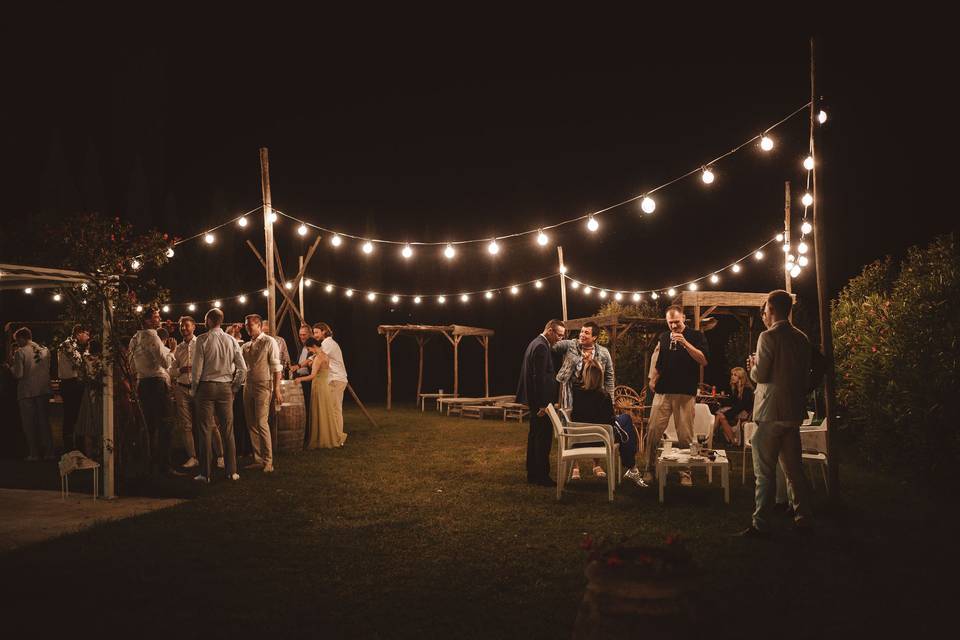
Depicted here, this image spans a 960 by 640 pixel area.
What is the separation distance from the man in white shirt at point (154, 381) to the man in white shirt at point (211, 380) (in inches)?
23.0

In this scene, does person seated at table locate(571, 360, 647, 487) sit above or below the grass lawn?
above

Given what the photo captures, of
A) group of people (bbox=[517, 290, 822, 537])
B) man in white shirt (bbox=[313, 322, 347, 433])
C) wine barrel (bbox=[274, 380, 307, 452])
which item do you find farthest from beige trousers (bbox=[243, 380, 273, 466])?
group of people (bbox=[517, 290, 822, 537])

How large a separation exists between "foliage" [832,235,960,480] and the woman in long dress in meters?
6.56

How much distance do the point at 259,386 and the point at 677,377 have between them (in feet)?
14.6

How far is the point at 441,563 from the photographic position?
4352 millimetres

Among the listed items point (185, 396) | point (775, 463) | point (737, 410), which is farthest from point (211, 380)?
point (737, 410)

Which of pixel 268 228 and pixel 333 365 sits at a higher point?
pixel 268 228

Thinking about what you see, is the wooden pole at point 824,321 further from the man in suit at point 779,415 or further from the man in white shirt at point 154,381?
the man in white shirt at point 154,381

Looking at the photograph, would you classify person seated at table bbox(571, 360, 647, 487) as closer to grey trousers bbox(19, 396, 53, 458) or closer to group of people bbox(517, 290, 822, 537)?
group of people bbox(517, 290, 822, 537)

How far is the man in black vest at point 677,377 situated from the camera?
6645 millimetres

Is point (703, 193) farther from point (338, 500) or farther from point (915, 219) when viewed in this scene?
point (338, 500)

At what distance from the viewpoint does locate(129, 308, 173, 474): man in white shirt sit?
7.32 meters

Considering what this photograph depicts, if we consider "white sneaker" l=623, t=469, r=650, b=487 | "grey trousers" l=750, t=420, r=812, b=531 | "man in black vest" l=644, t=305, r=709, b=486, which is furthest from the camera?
"white sneaker" l=623, t=469, r=650, b=487

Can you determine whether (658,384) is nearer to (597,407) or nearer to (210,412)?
(597,407)
